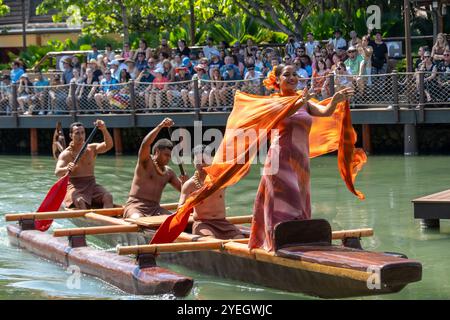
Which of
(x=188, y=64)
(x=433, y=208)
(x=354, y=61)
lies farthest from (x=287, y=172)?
(x=188, y=64)

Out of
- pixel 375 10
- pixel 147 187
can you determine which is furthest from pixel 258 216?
pixel 375 10

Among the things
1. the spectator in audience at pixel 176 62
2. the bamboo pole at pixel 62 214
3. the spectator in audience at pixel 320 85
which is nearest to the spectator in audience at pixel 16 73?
the spectator in audience at pixel 176 62

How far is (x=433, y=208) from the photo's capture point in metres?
13.7

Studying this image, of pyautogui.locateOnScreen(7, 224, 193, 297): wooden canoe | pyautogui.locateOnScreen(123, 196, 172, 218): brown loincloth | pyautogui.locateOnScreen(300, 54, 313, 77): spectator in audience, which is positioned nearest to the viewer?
pyautogui.locateOnScreen(7, 224, 193, 297): wooden canoe

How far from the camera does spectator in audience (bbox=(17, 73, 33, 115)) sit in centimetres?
2664

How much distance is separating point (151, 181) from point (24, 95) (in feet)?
46.2

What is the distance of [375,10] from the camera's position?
27172 mm

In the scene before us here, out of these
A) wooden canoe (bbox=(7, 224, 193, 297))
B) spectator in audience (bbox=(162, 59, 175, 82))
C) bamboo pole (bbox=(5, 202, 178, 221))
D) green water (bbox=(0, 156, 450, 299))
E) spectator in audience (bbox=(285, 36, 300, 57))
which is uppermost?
spectator in audience (bbox=(285, 36, 300, 57))

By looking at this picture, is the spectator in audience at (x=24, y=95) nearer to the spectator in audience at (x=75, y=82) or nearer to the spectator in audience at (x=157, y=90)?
the spectator in audience at (x=75, y=82)

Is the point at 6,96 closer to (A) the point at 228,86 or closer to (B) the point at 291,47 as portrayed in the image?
(A) the point at 228,86

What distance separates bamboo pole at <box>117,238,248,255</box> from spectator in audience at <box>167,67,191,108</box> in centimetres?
1277

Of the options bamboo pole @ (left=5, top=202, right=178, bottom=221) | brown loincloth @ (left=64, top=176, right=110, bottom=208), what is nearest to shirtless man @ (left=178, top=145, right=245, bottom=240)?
bamboo pole @ (left=5, top=202, right=178, bottom=221)

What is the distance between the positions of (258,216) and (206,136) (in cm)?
1390

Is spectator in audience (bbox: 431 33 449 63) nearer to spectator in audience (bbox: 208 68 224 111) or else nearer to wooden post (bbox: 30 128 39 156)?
spectator in audience (bbox: 208 68 224 111)
